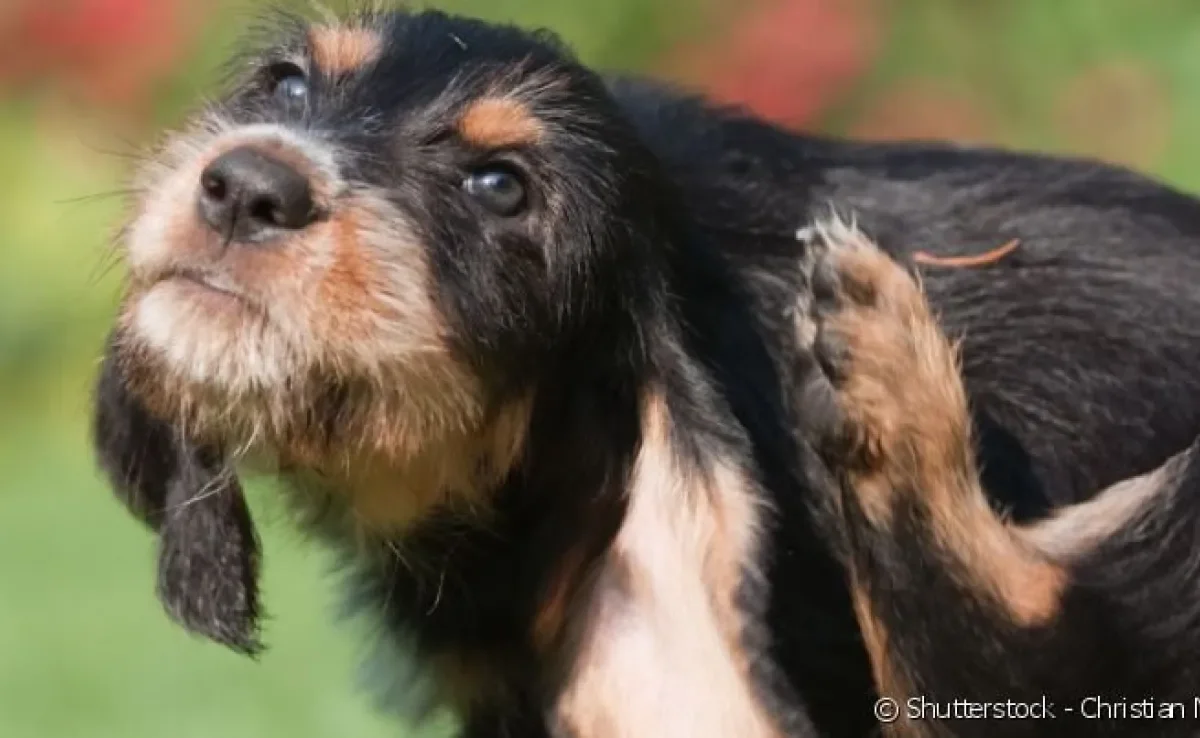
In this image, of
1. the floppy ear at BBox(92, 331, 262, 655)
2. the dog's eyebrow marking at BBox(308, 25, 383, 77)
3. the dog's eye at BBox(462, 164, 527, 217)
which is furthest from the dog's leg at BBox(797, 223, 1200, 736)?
the floppy ear at BBox(92, 331, 262, 655)

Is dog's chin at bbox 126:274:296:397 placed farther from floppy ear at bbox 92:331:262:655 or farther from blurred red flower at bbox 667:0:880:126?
blurred red flower at bbox 667:0:880:126

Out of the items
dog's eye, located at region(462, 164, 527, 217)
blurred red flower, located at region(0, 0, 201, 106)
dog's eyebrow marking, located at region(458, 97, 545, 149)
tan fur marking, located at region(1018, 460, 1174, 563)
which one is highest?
blurred red flower, located at region(0, 0, 201, 106)

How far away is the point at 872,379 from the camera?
3447 millimetres

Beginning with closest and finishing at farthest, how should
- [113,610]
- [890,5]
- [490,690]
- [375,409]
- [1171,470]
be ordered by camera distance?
1. [375,409]
2. [1171,470]
3. [490,690]
4. [113,610]
5. [890,5]

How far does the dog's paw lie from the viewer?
3.44 meters

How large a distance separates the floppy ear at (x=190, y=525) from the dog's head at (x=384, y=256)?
0.10ft

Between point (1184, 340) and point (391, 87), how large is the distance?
150cm

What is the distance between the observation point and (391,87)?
11.8ft

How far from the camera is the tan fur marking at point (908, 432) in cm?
344

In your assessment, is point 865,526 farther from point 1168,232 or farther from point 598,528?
point 1168,232

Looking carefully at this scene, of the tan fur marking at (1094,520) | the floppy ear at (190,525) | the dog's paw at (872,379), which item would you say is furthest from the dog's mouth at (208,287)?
the tan fur marking at (1094,520)

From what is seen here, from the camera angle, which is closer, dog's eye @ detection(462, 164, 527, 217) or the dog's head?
the dog's head

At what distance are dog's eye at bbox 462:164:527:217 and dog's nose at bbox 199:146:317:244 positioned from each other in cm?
33

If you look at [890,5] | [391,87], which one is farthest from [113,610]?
[890,5]
